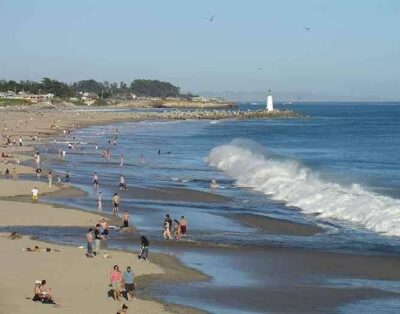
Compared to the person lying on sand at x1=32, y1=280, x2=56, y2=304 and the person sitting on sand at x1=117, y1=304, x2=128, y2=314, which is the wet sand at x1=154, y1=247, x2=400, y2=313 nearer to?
the person sitting on sand at x1=117, y1=304, x2=128, y2=314

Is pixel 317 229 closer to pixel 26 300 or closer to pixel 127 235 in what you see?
pixel 127 235

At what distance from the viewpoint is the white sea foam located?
106ft

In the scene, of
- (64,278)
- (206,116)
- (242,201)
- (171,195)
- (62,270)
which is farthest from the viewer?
(206,116)

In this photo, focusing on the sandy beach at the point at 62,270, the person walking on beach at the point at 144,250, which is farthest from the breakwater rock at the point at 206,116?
the person walking on beach at the point at 144,250


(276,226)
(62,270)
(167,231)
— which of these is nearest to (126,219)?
(167,231)

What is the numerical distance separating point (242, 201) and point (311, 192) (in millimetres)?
3880

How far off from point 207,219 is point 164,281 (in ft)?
38.9

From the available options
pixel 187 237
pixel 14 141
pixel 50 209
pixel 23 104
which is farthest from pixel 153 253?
pixel 23 104

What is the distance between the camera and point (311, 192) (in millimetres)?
40188

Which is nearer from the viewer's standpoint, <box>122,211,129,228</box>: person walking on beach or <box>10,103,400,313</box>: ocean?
<box>10,103,400,313</box>: ocean

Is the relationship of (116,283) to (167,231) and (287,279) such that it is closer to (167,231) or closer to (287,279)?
(287,279)

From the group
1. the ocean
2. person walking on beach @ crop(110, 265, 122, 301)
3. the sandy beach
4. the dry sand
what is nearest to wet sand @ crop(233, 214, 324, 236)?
the ocean

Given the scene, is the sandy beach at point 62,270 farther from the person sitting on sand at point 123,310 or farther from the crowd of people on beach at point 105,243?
the person sitting on sand at point 123,310

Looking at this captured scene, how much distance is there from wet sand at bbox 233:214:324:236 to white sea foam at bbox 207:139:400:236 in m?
2.73
